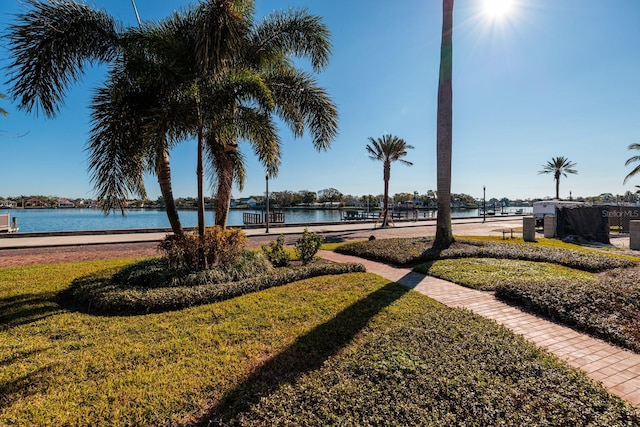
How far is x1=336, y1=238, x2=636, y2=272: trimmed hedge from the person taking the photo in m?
8.33

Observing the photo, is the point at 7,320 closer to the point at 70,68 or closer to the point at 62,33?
the point at 70,68

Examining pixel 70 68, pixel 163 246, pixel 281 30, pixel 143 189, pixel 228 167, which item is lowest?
pixel 163 246

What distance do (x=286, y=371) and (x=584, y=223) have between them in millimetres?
18645

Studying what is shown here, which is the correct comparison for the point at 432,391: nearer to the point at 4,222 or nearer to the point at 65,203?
the point at 4,222

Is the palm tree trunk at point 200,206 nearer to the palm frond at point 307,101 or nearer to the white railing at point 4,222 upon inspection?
the palm frond at point 307,101

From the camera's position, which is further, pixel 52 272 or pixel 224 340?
pixel 52 272

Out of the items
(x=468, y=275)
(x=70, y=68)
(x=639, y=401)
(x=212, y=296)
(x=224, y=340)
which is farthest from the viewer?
(x=468, y=275)

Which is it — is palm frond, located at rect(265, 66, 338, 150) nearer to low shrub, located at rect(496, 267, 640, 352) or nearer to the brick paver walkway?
the brick paver walkway

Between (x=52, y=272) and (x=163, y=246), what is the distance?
353cm

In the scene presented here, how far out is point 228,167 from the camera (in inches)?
340

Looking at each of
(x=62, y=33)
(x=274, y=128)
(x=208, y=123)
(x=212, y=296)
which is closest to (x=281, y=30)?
(x=274, y=128)

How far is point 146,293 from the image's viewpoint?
5.45m

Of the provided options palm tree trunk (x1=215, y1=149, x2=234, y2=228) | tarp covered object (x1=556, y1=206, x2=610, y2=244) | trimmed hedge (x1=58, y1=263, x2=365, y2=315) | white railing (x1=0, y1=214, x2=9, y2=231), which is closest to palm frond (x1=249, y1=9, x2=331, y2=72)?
palm tree trunk (x1=215, y1=149, x2=234, y2=228)

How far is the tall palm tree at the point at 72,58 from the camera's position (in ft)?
18.2
